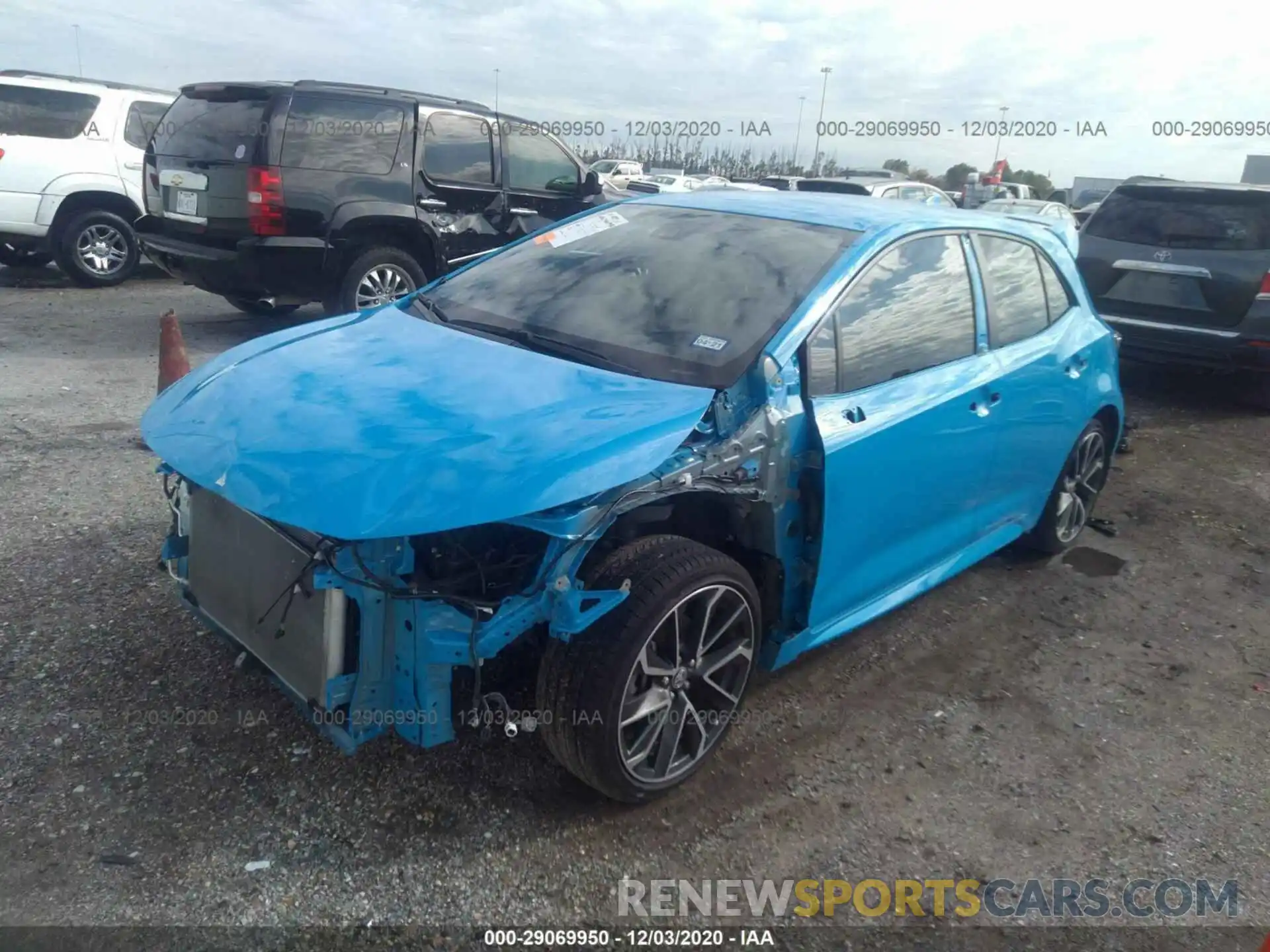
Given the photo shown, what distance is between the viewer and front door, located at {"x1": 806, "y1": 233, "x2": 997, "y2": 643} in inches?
121

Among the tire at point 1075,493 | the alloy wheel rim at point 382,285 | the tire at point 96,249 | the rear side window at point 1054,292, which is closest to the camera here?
the rear side window at point 1054,292

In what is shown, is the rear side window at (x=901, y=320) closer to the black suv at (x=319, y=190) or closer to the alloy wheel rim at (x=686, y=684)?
the alloy wheel rim at (x=686, y=684)

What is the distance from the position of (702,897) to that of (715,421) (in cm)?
130

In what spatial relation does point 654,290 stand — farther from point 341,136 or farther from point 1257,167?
point 1257,167

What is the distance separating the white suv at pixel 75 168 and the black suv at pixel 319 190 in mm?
2459

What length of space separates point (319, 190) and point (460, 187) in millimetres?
1295

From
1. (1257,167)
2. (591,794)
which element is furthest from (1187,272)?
(1257,167)

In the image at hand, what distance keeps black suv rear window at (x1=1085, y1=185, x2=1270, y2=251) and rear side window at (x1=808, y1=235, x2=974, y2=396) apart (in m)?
4.98

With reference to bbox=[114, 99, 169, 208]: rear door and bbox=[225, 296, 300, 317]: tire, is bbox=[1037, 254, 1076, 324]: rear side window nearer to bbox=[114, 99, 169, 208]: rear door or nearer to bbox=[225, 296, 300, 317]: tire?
bbox=[225, 296, 300, 317]: tire

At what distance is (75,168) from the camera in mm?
9695

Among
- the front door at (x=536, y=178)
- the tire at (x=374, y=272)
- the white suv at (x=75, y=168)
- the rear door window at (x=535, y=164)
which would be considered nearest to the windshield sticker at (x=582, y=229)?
the tire at (x=374, y=272)

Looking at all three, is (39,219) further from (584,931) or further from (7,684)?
(584,931)

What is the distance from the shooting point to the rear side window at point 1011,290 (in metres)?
3.87

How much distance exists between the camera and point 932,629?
4.08 metres
